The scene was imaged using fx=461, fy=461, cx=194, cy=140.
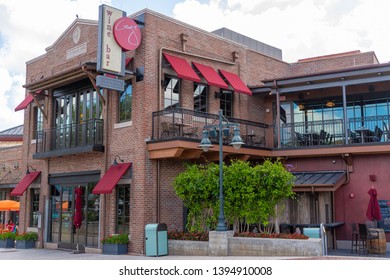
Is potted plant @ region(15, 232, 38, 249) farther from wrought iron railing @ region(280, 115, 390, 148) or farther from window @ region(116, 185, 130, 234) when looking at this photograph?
wrought iron railing @ region(280, 115, 390, 148)

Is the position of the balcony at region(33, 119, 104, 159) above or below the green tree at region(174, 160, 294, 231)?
above

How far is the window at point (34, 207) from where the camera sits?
2214cm

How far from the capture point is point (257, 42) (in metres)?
27.3

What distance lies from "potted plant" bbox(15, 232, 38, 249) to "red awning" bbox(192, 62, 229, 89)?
35.4ft

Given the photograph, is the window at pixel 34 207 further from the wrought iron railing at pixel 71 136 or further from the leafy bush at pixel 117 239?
the leafy bush at pixel 117 239

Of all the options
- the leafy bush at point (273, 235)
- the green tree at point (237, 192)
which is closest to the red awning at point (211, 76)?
the green tree at point (237, 192)

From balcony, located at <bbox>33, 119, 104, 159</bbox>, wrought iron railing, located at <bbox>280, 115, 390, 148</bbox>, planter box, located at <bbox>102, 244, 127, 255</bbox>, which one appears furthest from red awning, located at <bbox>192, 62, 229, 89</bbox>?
planter box, located at <bbox>102, 244, 127, 255</bbox>

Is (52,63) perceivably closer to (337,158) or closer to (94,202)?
(94,202)

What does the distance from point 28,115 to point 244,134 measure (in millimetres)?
11176

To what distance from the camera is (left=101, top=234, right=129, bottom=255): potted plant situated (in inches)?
663

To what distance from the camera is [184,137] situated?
16.6m

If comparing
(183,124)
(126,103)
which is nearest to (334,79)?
(183,124)

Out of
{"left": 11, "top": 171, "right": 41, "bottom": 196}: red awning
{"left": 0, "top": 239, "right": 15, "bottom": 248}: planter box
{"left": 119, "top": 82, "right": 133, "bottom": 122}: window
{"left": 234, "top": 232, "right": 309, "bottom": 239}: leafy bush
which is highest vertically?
{"left": 119, "top": 82, "right": 133, "bottom": 122}: window

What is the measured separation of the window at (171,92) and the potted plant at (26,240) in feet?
29.7
